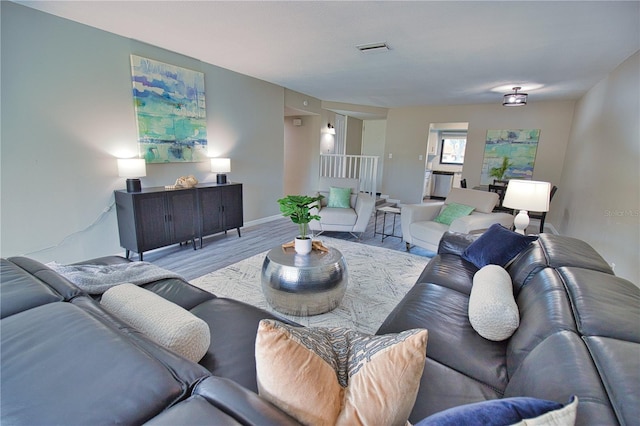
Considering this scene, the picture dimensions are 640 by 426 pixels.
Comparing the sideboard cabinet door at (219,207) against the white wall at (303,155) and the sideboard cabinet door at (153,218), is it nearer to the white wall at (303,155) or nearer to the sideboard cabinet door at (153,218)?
the sideboard cabinet door at (153,218)

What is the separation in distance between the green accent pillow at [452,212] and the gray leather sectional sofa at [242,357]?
6.98ft

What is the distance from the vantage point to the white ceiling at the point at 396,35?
2.47 metres

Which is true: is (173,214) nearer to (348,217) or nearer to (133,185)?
(133,185)

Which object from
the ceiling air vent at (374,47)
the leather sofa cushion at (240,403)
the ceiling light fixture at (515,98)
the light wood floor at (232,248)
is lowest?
the light wood floor at (232,248)

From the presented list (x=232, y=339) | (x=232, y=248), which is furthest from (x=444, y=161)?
(x=232, y=339)

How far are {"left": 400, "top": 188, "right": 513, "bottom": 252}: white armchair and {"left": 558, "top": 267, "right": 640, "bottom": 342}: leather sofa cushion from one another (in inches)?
81.2

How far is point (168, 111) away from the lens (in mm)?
3867

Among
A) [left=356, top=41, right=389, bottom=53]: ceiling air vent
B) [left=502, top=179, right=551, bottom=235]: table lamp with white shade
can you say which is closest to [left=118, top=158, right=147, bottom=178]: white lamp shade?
[left=356, top=41, right=389, bottom=53]: ceiling air vent

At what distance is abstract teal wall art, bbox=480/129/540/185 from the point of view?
639 centimetres

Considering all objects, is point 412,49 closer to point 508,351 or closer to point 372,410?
point 508,351

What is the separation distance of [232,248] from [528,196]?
354 cm

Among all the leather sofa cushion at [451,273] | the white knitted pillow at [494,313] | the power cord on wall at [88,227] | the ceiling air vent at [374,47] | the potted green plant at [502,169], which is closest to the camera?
the white knitted pillow at [494,313]

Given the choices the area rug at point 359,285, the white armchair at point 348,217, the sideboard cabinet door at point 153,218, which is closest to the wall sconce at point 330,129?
the white armchair at point 348,217

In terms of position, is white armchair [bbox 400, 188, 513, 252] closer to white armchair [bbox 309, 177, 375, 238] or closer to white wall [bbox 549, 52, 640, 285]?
white armchair [bbox 309, 177, 375, 238]
